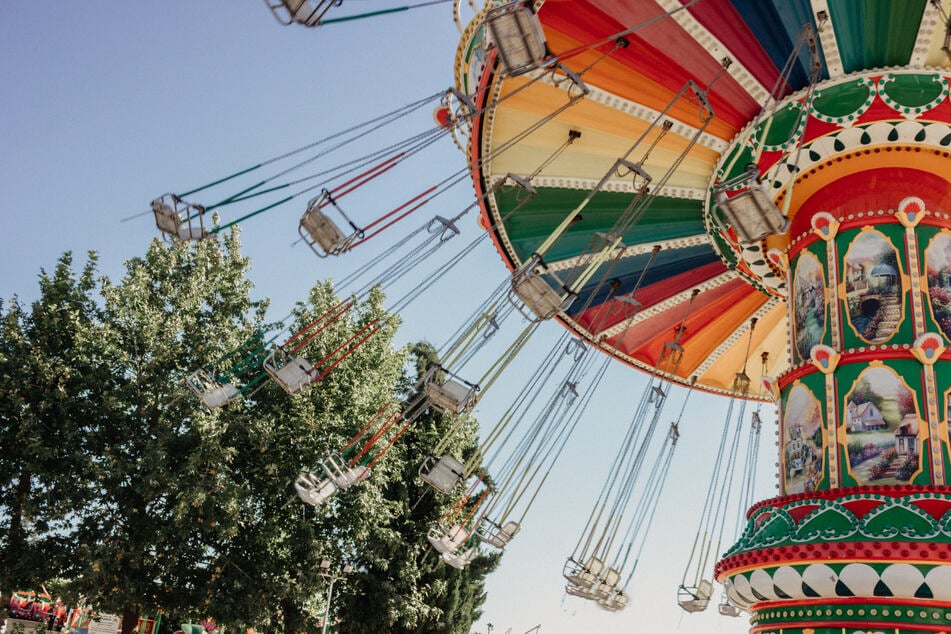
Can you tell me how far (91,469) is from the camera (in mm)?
17594

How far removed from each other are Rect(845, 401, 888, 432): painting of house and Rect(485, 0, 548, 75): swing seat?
497 centimetres

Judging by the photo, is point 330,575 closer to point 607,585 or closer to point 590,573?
point 607,585

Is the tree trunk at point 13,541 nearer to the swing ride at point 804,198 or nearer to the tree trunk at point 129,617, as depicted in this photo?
the tree trunk at point 129,617

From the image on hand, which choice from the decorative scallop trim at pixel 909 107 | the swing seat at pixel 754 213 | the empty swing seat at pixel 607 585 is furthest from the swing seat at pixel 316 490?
the decorative scallop trim at pixel 909 107

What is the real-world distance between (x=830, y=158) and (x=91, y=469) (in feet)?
49.0

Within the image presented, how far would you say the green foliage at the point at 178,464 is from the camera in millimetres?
17859

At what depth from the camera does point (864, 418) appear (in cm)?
905

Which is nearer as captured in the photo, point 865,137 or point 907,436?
point 907,436

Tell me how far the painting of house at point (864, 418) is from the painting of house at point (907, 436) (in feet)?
0.53

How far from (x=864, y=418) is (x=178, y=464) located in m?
14.4

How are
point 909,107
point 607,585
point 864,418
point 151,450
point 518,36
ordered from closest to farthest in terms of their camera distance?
point 864,418 → point 518,36 → point 909,107 → point 607,585 → point 151,450

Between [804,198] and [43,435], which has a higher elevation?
[804,198]

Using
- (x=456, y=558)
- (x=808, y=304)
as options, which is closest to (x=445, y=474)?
(x=456, y=558)

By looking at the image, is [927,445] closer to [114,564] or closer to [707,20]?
[707,20]
